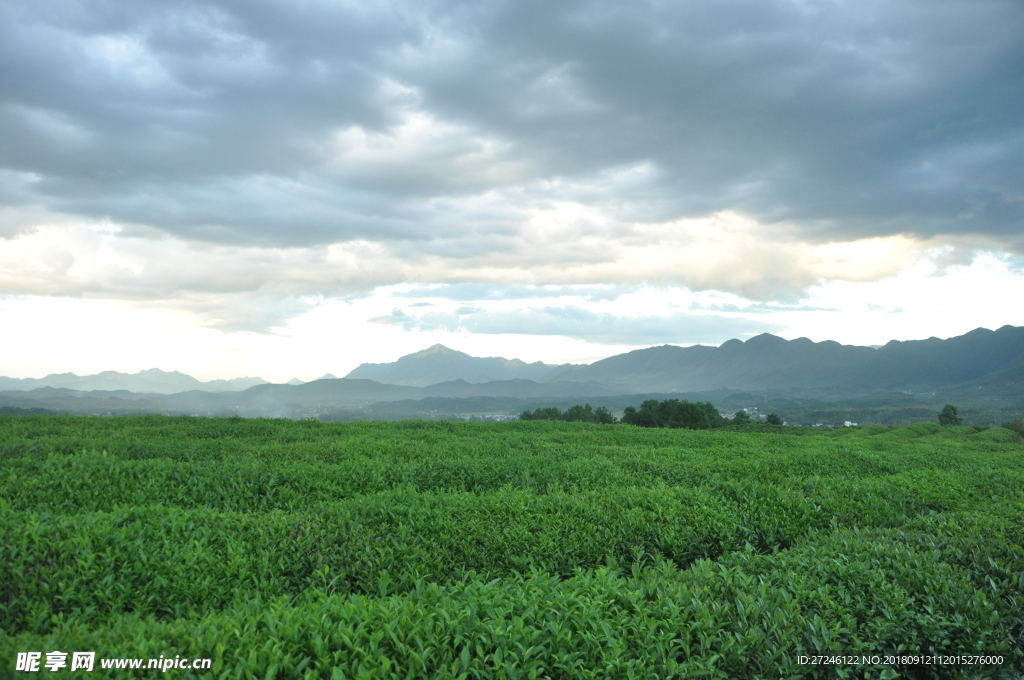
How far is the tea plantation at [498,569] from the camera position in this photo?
15.1ft

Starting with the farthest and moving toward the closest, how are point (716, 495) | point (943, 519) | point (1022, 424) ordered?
1. point (1022, 424)
2. point (716, 495)
3. point (943, 519)

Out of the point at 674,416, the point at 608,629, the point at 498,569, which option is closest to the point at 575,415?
the point at 674,416

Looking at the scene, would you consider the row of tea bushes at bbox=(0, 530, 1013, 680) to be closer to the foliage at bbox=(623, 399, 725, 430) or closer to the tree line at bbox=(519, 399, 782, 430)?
the tree line at bbox=(519, 399, 782, 430)

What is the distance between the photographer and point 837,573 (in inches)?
258

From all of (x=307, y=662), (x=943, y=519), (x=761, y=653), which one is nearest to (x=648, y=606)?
(x=761, y=653)

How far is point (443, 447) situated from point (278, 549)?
26.0ft

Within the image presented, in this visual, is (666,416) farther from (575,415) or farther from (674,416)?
(575,415)

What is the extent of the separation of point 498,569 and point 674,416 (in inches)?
2079

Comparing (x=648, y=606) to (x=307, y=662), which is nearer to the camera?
(x=307, y=662)

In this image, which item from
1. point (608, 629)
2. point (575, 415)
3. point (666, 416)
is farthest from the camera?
point (575, 415)

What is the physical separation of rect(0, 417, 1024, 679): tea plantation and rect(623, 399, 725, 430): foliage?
43384 mm

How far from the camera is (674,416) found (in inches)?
2249

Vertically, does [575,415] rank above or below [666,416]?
above

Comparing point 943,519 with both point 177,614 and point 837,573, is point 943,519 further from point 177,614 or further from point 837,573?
point 177,614
